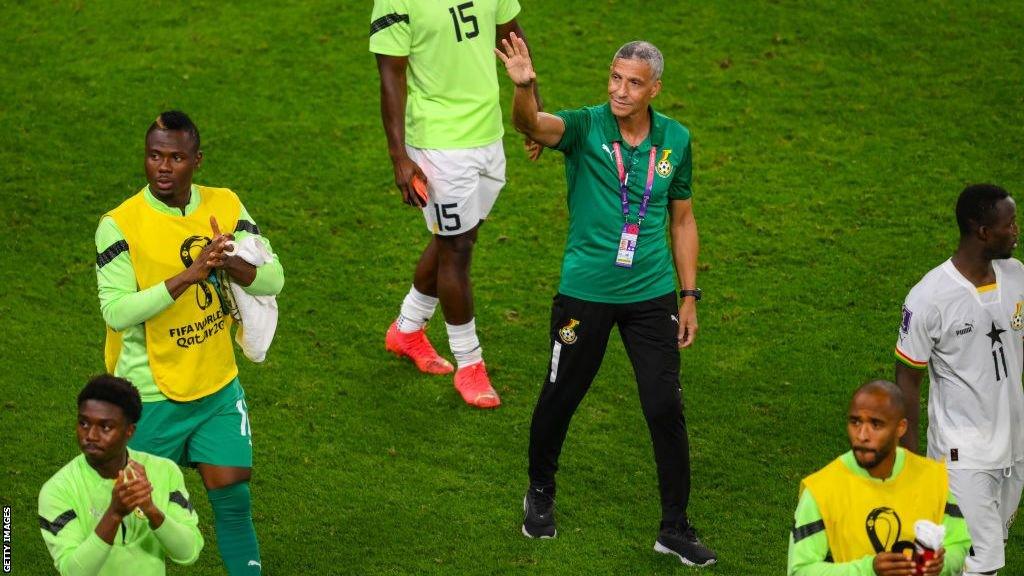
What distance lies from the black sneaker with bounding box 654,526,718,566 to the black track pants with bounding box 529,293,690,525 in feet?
0.19

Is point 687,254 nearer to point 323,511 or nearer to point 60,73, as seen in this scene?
point 323,511

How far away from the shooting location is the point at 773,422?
764cm

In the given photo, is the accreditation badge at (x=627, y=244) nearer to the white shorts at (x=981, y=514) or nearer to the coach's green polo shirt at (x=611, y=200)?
the coach's green polo shirt at (x=611, y=200)

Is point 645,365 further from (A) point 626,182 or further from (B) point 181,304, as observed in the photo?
(B) point 181,304

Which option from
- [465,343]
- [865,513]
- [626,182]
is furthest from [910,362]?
[465,343]

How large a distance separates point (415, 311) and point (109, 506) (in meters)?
3.92

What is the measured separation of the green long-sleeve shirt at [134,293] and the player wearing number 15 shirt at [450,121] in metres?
1.98

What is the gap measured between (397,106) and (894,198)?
4.13 m

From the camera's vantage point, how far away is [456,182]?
749 cm

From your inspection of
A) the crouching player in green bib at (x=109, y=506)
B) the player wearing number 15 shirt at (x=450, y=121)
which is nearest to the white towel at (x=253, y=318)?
the crouching player in green bib at (x=109, y=506)

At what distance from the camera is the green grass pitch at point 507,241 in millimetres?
6836

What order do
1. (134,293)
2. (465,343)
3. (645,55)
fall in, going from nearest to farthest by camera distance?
(134,293) → (645,55) → (465,343)

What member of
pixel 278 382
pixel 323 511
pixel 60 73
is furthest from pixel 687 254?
pixel 60 73

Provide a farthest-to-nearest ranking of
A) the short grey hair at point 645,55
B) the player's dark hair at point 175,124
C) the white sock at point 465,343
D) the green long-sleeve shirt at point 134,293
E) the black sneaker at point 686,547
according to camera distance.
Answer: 1. the white sock at point 465,343
2. the black sneaker at point 686,547
3. the short grey hair at point 645,55
4. the player's dark hair at point 175,124
5. the green long-sleeve shirt at point 134,293
